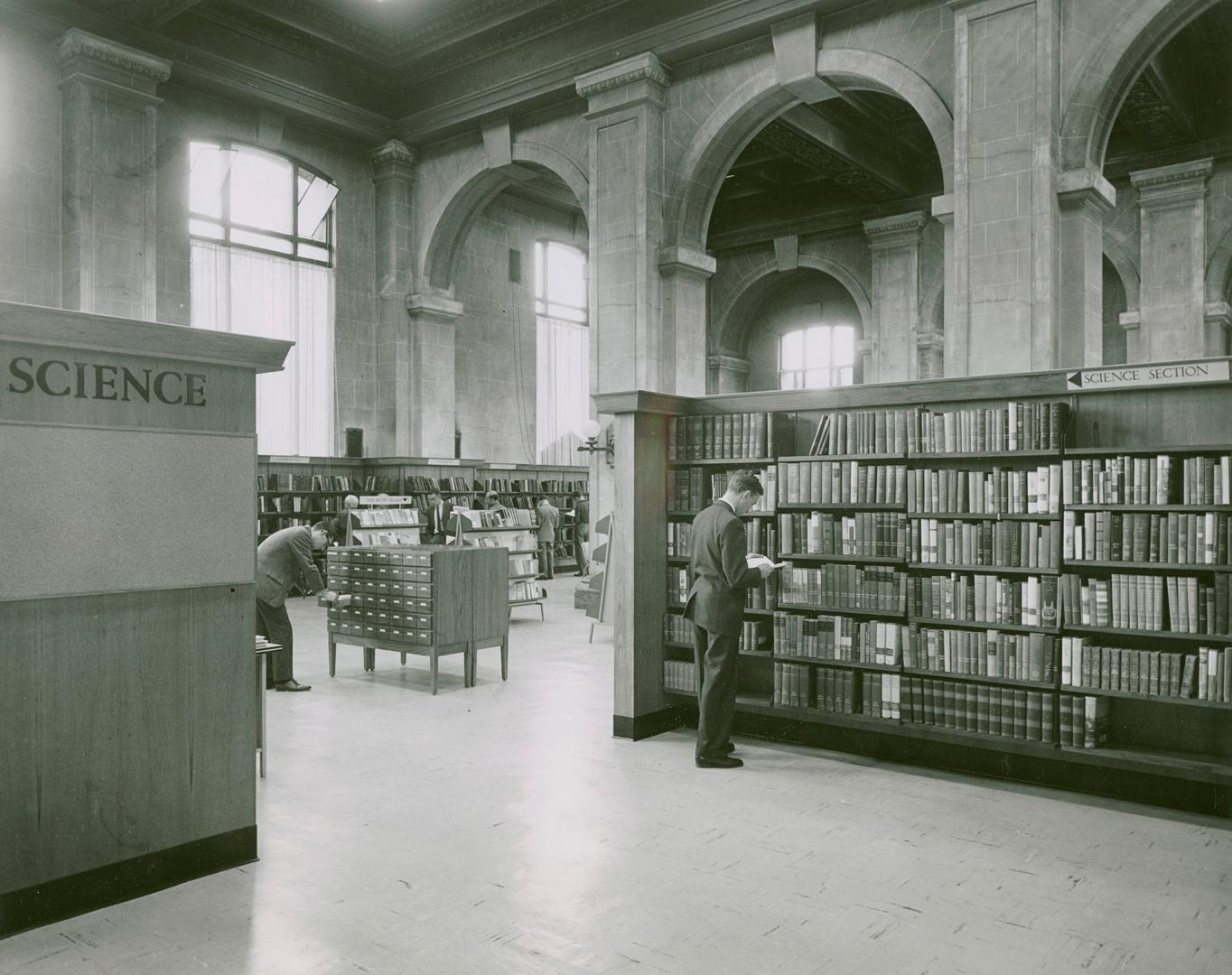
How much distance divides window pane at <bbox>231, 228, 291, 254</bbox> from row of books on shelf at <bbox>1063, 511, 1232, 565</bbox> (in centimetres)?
1352

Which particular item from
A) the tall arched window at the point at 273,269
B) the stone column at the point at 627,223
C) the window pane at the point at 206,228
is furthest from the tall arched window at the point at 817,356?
the window pane at the point at 206,228

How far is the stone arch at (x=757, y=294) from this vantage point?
59.4ft

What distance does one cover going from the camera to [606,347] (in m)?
12.3

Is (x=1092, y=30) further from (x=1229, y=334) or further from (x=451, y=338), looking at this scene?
(x=451, y=338)

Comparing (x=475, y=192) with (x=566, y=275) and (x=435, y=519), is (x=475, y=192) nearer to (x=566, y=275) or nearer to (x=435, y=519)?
(x=435, y=519)

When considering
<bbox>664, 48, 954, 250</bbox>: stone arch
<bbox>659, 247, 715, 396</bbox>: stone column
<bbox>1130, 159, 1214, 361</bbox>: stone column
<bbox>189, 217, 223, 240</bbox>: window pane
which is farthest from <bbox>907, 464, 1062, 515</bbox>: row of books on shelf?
<bbox>189, 217, 223, 240</bbox>: window pane

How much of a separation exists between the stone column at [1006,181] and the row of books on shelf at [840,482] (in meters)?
3.93

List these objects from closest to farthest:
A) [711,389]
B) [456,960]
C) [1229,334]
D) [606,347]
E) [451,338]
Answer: [456,960] → [606,347] → [1229,334] → [451,338] → [711,389]

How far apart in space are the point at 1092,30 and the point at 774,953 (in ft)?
29.4

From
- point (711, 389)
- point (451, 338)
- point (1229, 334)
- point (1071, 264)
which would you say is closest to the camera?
point (1071, 264)

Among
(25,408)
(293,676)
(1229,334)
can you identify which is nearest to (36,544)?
(25,408)

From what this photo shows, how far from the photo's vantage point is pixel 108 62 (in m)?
12.2

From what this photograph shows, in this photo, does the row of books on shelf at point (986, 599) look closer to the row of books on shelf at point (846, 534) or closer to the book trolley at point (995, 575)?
the book trolley at point (995, 575)

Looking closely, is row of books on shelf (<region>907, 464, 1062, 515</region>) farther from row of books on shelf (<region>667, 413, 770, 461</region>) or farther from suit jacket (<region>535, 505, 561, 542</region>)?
suit jacket (<region>535, 505, 561, 542</region>)
